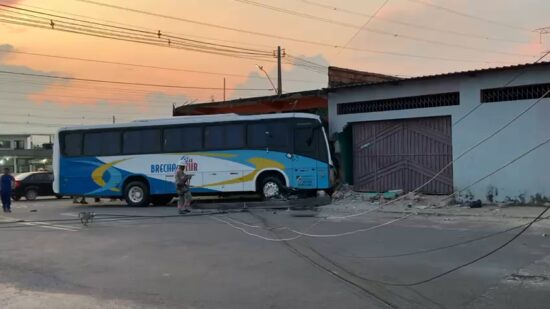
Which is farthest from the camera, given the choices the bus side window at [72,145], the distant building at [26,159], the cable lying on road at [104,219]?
the distant building at [26,159]

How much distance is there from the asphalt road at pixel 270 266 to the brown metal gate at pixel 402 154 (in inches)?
198

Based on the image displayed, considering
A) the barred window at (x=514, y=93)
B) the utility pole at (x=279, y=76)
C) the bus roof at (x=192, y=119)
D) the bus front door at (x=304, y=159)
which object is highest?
the utility pole at (x=279, y=76)

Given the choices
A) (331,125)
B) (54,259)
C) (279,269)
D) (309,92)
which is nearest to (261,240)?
(279,269)

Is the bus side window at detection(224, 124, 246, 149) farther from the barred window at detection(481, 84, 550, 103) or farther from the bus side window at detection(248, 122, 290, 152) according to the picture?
the barred window at detection(481, 84, 550, 103)

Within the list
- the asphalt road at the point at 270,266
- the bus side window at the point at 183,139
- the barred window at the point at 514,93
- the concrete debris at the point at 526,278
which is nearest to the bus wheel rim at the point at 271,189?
the bus side window at the point at 183,139

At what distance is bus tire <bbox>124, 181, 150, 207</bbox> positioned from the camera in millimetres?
22000

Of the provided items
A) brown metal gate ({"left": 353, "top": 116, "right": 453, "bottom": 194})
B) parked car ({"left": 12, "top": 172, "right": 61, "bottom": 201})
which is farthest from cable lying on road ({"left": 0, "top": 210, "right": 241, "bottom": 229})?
parked car ({"left": 12, "top": 172, "right": 61, "bottom": 201})

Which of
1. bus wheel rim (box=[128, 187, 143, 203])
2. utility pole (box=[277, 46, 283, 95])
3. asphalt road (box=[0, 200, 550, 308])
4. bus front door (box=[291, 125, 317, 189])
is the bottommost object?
asphalt road (box=[0, 200, 550, 308])

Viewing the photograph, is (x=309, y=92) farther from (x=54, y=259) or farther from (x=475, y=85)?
(x=54, y=259)

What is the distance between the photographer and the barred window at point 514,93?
55.0 feet

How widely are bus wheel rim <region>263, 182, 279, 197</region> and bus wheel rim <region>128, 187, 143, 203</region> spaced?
5037mm

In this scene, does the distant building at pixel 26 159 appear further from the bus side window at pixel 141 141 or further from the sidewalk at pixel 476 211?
the sidewalk at pixel 476 211

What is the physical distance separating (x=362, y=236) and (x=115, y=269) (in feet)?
17.6

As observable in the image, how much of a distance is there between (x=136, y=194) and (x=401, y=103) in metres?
10.5
